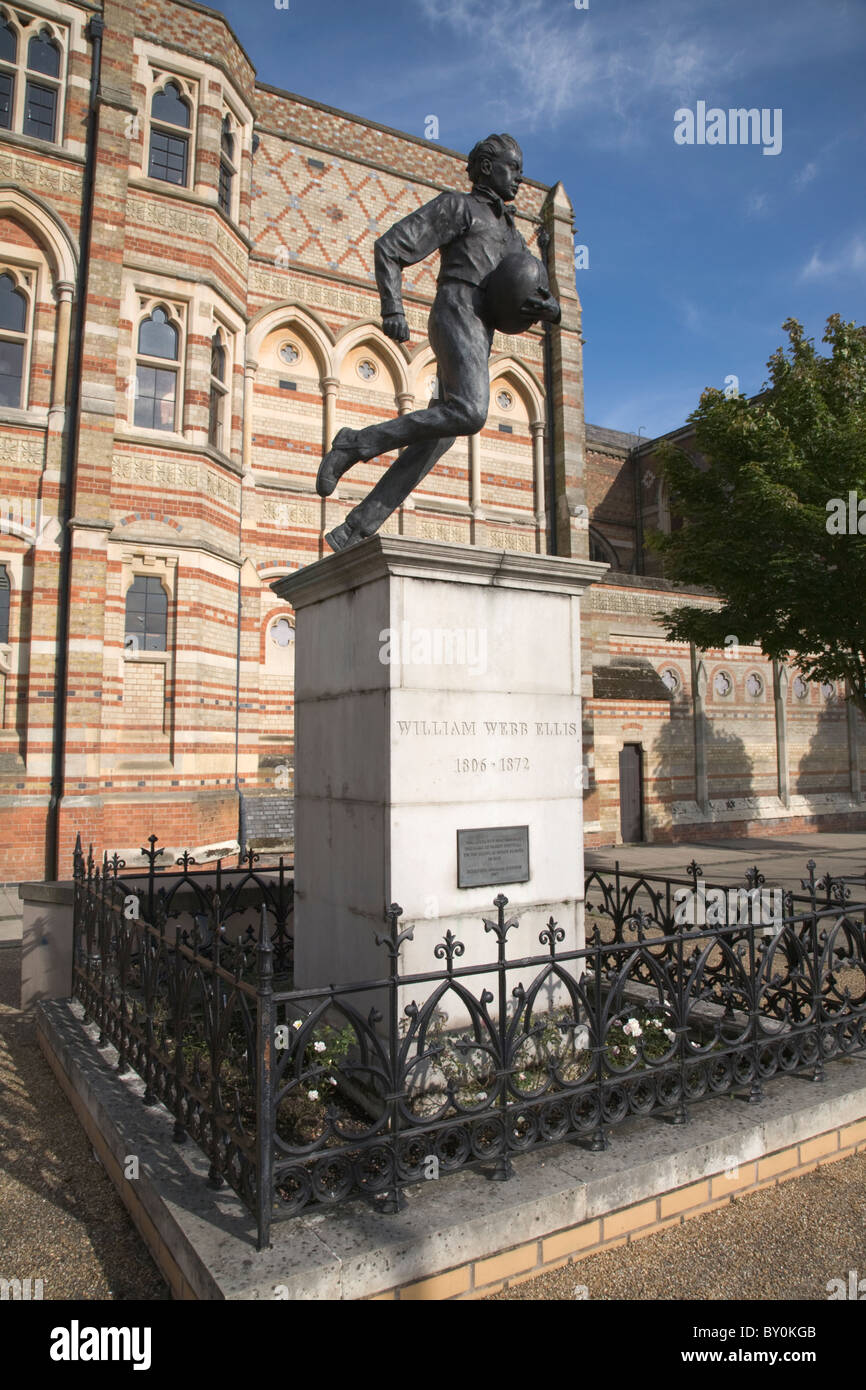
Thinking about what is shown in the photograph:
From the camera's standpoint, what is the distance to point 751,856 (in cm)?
1683

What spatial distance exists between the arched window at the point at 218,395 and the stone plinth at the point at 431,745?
1119 centimetres

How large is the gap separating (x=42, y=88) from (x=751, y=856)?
61.7ft

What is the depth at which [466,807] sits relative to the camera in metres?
4.11

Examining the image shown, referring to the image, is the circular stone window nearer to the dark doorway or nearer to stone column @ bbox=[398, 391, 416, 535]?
stone column @ bbox=[398, 391, 416, 535]

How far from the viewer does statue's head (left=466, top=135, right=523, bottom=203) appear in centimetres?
459

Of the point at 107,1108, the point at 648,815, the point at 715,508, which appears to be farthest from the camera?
the point at 648,815

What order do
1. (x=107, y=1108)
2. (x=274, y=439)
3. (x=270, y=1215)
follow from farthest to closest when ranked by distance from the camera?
(x=274, y=439) < (x=107, y=1108) < (x=270, y=1215)

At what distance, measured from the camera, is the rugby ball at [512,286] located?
174 inches

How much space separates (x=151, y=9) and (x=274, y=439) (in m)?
7.31

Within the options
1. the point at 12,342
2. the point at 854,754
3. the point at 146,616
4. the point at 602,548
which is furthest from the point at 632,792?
the point at 12,342

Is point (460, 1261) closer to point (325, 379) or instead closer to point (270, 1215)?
point (270, 1215)

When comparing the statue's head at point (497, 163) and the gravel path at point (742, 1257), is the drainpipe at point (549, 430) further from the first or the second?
the gravel path at point (742, 1257)

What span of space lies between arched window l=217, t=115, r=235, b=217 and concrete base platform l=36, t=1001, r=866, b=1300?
15740 millimetres
